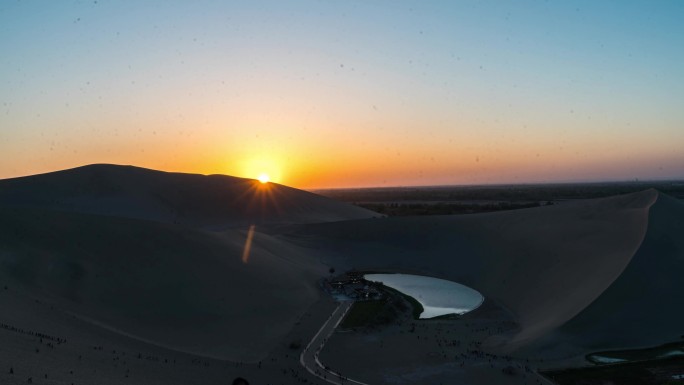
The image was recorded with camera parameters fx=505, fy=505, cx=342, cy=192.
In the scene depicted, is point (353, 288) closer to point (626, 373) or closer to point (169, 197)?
point (626, 373)

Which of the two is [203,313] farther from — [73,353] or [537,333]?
[537,333]

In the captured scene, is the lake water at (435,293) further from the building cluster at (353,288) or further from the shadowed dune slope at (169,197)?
the shadowed dune slope at (169,197)

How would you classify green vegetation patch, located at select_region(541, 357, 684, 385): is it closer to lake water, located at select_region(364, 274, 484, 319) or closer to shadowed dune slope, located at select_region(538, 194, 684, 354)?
shadowed dune slope, located at select_region(538, 194, 684, 354)

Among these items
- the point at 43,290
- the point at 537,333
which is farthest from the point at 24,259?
the point at 537,333

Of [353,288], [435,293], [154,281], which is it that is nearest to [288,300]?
[353,288]

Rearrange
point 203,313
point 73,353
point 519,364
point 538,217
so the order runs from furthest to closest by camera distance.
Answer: point 538,217 → point 203,313 → point 519,364 → point 73,353

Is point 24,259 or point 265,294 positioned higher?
point 24,259

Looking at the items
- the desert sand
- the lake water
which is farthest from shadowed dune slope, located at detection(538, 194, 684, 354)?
the lake water

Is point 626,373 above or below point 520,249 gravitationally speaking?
below
